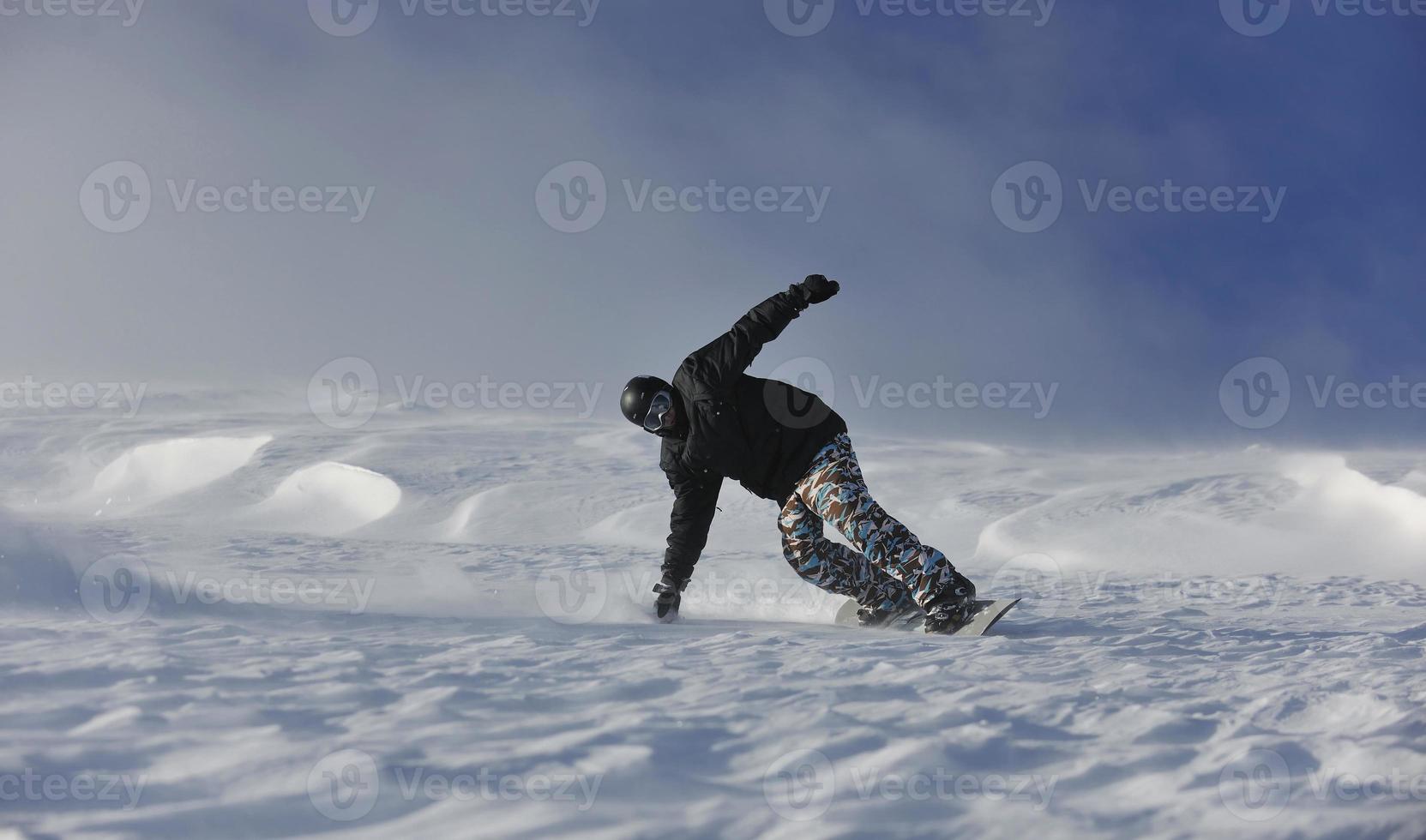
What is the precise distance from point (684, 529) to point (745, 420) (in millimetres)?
754

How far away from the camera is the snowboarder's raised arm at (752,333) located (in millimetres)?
4340

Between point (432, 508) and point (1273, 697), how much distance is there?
11.8 m

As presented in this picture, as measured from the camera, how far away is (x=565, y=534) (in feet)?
36.3

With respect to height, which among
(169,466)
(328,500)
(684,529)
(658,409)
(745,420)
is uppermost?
(169,466)

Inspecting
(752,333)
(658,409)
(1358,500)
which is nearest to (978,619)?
(752,333)

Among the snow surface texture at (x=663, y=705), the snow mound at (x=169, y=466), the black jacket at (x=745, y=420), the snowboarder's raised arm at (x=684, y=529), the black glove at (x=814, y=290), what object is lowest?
the snow surface texture at (x=663, y=705)

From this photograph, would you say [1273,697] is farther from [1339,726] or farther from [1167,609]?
[1167,609]

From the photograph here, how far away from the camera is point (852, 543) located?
435 cm

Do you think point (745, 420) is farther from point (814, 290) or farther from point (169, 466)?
point (169, 466)

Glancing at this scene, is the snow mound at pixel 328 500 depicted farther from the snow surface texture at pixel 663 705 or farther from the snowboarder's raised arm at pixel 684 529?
the snowboarder's raised arm at pixel 684 529

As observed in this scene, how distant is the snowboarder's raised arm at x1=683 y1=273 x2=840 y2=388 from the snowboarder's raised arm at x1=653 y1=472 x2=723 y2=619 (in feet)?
2.14

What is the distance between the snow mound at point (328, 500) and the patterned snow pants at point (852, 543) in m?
8.90

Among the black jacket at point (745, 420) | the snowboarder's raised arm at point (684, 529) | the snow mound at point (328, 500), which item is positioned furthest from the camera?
the snow mound at point (328, 500)

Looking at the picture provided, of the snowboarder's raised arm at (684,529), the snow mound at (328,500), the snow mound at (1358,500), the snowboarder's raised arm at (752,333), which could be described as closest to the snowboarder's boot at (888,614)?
the snowboarder's raised arm at (684,529)
